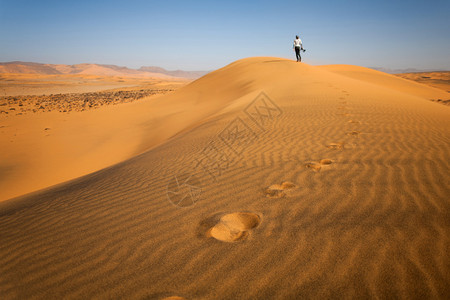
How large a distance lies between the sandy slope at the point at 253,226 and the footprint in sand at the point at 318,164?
34 millimetres

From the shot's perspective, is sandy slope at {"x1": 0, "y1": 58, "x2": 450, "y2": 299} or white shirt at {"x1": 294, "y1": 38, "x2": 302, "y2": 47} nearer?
sandy slope at {"x1": 0, "y1": 58, "x2": 450, "y2": 299}

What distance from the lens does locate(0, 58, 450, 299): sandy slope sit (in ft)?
4.61

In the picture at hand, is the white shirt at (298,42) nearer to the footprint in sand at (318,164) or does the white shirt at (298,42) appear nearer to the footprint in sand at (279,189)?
the footprint in sand at (318,164)

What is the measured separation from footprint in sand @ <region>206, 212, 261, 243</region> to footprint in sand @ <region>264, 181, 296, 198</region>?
0.42 metres

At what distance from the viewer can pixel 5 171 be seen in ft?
23.2

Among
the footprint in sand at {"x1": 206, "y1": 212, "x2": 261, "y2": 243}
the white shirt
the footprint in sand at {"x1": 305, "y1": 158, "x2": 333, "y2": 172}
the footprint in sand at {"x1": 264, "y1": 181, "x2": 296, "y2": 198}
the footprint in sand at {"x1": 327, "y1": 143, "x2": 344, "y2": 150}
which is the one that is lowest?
the footprint in sand at {"x1": 206, "y1": 212, "x2": 261, "y2": 243}

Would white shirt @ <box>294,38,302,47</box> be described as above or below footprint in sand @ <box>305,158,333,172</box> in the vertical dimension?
above

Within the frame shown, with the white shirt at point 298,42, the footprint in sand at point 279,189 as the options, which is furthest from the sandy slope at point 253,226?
the white shirt at point 298,42

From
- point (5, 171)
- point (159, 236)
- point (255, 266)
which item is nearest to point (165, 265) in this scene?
point (159, 236)

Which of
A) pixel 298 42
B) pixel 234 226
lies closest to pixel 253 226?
pixel 234 226

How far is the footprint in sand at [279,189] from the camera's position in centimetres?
240

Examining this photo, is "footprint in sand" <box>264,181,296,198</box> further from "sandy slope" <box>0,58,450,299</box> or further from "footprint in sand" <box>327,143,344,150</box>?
"footprint in sand" <box>327,143,344,150</box>

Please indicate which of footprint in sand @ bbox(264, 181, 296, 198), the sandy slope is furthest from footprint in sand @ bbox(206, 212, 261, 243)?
footprint in sand @ bbox(264, 181, 296, 198)

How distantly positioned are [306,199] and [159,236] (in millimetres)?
1377
